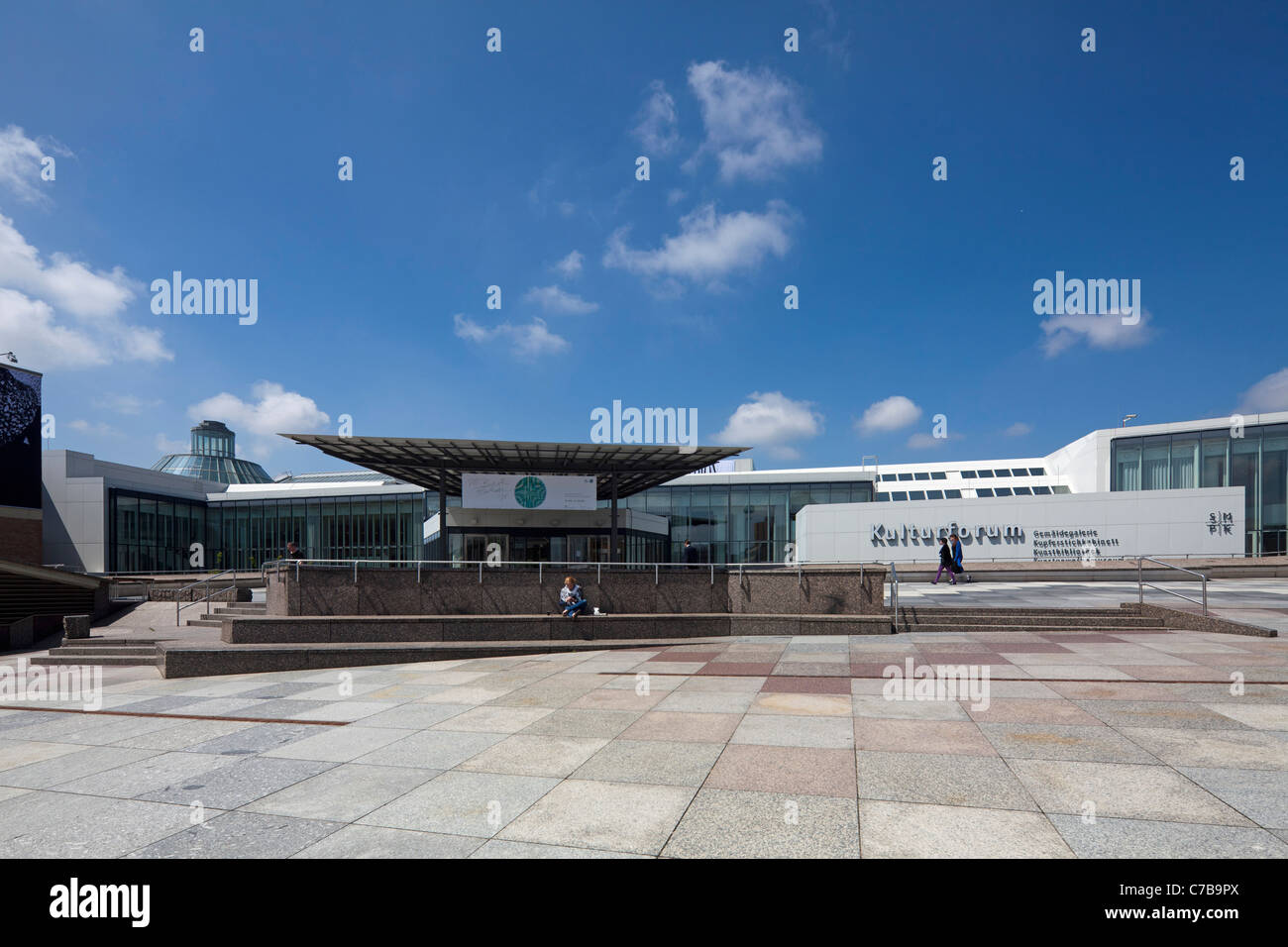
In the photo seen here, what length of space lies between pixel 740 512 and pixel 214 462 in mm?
67307

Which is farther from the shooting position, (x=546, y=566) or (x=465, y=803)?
(x=546, y=566)

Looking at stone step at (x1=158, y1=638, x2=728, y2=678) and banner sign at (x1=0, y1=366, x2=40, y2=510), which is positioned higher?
banner sign at (x1=0, y1=366, x2=40, y2=510)

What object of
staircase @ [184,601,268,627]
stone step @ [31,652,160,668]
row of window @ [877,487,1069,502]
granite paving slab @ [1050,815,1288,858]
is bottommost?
stone step @ [31,652,160,668]

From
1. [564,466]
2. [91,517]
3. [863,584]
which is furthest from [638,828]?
[91,517]

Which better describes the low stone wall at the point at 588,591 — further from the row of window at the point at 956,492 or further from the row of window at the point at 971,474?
the row of window at the point at 971,474

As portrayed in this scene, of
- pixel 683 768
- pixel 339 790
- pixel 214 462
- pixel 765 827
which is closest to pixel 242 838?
pixel 339 790

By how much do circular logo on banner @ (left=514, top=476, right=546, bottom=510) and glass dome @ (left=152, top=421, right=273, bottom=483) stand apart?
238ft

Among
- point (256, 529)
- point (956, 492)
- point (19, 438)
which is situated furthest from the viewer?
point (256, 529)

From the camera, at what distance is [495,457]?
22656 mm

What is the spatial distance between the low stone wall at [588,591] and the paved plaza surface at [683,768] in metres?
5.01

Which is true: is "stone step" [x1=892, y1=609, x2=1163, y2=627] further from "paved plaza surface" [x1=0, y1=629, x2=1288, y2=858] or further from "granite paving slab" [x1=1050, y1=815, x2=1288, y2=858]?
"granite paving slab" [x1=1050, y1=815, x2=1288, y2=858]

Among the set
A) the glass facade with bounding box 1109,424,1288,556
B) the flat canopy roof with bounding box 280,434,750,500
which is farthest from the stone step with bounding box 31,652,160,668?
the glass facade with bounding box 1109,424,1288,556

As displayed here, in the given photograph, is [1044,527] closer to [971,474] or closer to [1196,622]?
[971,474]

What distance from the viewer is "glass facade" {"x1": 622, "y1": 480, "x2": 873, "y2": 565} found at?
156ft
